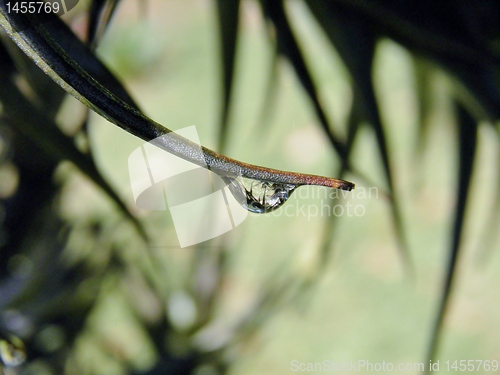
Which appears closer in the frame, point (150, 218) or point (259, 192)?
point (259, 192)

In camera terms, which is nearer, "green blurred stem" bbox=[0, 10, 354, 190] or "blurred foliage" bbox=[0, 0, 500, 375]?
"green blurred stem" bbox=[0, 10, 354, 190]

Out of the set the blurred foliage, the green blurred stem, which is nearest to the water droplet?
the green blurred stem

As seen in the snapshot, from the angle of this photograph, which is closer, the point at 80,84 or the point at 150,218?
the point at 80,84

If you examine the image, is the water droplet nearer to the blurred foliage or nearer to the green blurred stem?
the green blurred stem

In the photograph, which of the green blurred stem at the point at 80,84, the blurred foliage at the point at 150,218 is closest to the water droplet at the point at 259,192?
the green blurred stem at the point at 80,84

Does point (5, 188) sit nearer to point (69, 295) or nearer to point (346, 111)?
point (69, 295)

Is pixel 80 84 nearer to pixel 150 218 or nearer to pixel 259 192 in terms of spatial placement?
pixel 259 192

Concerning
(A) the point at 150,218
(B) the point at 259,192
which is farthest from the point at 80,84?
(A) the point at 150,218
